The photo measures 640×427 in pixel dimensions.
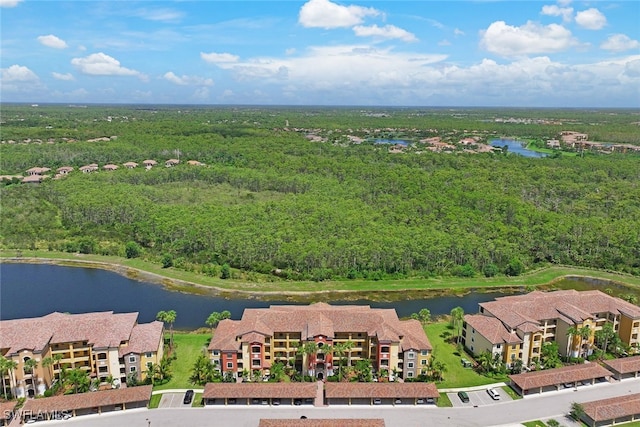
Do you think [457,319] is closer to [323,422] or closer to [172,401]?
[323,422]

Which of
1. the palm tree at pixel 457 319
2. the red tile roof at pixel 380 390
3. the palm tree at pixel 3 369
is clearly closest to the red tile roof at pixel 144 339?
the palm tree at pixel 3 369

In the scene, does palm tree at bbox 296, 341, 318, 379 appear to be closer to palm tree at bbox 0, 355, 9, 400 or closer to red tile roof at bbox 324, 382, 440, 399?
red tile roof at bbox 324, 382, 440, 399

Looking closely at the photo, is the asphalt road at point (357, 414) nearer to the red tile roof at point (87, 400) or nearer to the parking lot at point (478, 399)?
the parking lot at point (478, 399)

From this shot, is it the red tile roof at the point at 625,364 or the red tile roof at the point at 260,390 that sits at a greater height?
the red tile roof at the point at 625,364

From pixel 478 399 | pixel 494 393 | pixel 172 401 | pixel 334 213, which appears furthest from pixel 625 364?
pixel 334 213

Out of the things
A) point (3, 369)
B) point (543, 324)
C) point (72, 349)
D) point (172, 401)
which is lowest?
point (172, 401)
